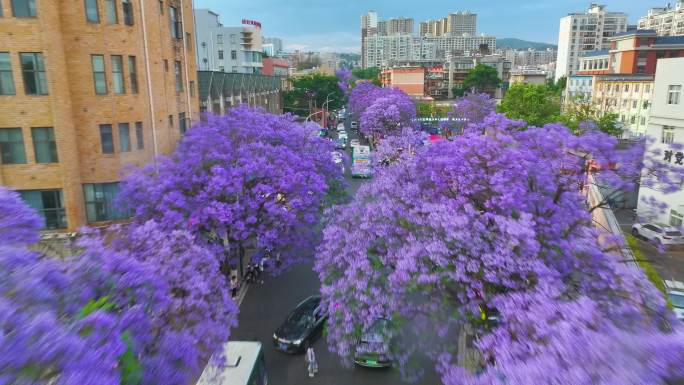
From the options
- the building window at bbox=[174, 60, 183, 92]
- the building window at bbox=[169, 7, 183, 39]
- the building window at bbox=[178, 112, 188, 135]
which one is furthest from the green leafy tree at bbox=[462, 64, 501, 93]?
the building window at bbox=[178, 112, 188, 135]

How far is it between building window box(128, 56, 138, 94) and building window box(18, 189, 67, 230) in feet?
15.4

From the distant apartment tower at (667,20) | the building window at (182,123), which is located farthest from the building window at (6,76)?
the distant apartment tower at (667,20)

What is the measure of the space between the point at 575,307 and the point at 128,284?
22.1 ft

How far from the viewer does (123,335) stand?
6.38m

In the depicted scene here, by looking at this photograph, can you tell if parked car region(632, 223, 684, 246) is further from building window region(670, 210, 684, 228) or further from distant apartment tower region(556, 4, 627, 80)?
distant apartment tower region(556, 4, 627, 80)

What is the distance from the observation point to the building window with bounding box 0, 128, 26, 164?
1507cm

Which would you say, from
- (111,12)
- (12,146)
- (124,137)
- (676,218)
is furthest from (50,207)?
(676,218)

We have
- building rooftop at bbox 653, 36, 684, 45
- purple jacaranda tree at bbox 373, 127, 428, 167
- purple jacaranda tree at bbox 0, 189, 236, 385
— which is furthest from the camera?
building rooftop at bbox 653, 36, 684, 45

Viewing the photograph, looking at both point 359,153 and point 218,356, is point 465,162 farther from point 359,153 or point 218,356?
point 359,153

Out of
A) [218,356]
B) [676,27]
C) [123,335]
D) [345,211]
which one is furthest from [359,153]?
[676,27]

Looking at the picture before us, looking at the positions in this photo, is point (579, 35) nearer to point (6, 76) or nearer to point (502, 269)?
point (502, 269)

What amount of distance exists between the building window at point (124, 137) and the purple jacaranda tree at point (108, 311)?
8.77m

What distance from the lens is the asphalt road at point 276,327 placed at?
13.6 metres

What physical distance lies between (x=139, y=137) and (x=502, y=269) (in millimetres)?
14708
